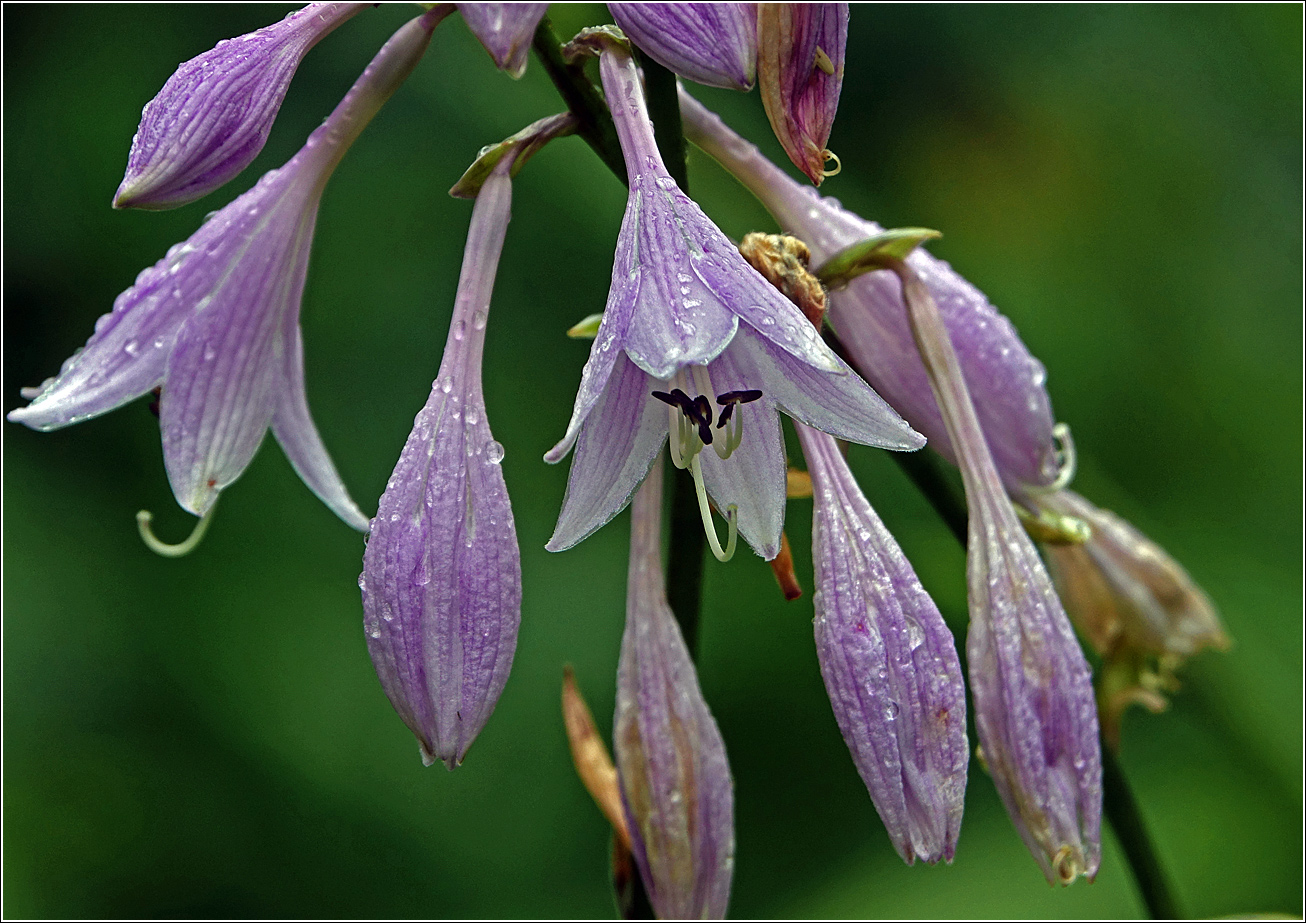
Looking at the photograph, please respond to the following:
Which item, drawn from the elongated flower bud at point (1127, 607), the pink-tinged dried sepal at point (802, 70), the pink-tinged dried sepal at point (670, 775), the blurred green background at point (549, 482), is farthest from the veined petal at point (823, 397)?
the blurred green background at point (549, 482)

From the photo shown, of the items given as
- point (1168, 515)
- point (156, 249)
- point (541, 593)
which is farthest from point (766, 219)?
point (156, 249)

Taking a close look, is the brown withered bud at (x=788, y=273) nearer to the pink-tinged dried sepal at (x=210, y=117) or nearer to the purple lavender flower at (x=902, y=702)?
the purple lavender flower at (x=902, y=702)

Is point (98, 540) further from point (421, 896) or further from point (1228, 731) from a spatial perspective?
point (1228, 731)

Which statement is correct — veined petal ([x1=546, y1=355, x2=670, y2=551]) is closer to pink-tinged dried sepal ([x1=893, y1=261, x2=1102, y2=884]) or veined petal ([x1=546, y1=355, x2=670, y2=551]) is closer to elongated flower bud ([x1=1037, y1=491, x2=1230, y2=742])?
pink-tinged dried sepal ([x1=893, y1=261, x2=1102, y2=884])

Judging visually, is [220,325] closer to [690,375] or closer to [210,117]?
[210,117]

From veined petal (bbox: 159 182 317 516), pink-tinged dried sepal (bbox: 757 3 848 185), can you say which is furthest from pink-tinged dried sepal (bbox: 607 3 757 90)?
veined petal (bbox: 159 182 317 516)

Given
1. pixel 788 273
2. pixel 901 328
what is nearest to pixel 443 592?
pixel 788 273
